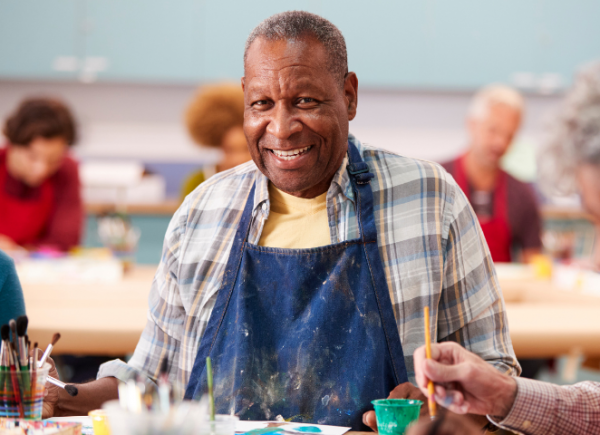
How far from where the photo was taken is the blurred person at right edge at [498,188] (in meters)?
3.42

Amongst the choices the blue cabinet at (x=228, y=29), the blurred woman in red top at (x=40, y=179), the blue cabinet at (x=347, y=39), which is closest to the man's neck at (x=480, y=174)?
the blue cabinet at (x=347, y=39)

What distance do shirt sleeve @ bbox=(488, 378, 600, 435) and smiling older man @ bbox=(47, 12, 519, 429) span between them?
0.26 meters

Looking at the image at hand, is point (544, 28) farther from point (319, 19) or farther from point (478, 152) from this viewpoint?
point (319, 19)

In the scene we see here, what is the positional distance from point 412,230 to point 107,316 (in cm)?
98

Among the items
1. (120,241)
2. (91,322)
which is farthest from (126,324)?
(120,241)

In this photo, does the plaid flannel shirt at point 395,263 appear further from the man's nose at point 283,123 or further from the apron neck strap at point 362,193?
the man's nose at point 283,123

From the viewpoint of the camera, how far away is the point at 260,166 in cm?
141

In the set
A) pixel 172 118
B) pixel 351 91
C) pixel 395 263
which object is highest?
pixel 172 118

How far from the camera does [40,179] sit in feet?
11.3

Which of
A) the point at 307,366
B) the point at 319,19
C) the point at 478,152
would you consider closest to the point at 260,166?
the point at 319,19

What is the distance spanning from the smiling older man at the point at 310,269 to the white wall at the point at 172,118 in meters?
3.82

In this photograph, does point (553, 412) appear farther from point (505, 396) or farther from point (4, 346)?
point (4, 346)

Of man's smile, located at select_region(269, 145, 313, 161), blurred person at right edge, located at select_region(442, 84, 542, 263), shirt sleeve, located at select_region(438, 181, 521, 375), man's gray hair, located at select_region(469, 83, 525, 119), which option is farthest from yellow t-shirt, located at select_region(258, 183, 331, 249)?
man's gray hair, located at select_region(469, 83, 525, 119)

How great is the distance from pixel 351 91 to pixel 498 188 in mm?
2216
